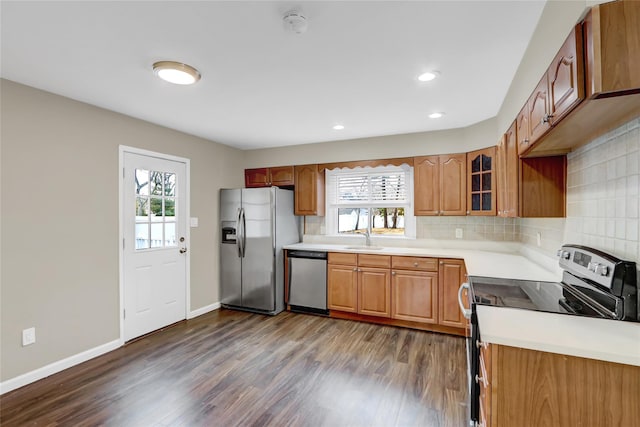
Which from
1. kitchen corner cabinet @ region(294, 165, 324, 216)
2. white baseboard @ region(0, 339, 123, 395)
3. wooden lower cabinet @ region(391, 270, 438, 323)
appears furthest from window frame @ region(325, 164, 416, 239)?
white baseboard @ region(0, 339, 123, 395)

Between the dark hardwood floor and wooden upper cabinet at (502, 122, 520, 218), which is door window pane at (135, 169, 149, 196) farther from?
wooden upper cabinet at (502, 122, 520, 218)

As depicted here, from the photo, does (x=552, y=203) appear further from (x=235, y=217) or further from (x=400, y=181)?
(x=235, y=217)

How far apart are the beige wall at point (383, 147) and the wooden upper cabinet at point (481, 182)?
0.64ft

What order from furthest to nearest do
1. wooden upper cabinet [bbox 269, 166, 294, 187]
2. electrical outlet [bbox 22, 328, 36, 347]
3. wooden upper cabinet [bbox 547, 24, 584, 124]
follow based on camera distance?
wooden upper cabinet [bbox 269, 166, 294, 187] < electrical outlet [bbox 22, 328, 36, 347] < wooden upper cabinet [bbox 547, 24, 584, 124]

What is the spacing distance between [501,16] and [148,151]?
3408 mm

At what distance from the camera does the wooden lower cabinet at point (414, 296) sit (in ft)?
11.1

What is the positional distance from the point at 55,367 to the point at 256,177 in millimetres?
3162

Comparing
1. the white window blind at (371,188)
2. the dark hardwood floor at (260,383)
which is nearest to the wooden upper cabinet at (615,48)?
the dark hardwood floor at (260,383)

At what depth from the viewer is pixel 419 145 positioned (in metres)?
3.87

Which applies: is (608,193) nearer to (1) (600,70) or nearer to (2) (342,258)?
(1) (600,70)

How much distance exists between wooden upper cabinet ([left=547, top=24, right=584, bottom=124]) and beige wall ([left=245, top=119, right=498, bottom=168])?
216 centimetres

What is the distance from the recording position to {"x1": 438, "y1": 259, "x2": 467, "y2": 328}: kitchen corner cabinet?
3.27 metres

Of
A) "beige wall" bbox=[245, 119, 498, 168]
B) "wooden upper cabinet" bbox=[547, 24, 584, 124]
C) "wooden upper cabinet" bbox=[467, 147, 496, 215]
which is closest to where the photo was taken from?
"wooden upper cabinet" bbox=[547, 24, 584, 124]

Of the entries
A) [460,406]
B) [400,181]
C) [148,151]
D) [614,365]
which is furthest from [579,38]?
[148,151]
